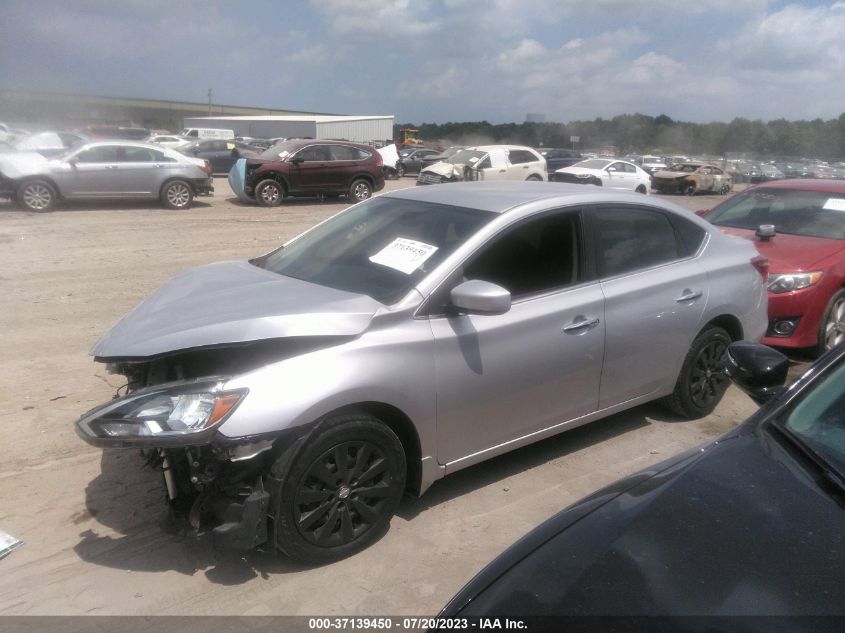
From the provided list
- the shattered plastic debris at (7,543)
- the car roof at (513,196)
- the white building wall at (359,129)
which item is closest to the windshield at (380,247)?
the car roof at (513,196)

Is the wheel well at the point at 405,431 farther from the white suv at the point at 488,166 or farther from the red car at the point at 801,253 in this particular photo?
the white suv at the point at 488,166

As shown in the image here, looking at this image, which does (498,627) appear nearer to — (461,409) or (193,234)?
(461,409)

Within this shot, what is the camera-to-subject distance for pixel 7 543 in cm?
347

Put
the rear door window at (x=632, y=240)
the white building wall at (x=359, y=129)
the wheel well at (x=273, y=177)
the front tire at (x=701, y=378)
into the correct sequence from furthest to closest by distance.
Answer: the white building wall at (x=359, y=129) → the wheel well at (x=273, y=177) → the front tire at (x=701, y=378) → the rear door window at (x=632, y=240)

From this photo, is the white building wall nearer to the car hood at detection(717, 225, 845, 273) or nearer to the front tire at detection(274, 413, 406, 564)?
the car hood at detection(717, 225, 845, 273)

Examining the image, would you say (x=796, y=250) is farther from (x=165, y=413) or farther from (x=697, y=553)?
(x=165, y=413)

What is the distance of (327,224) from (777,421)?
311 centimetres

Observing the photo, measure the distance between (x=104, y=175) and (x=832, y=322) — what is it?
1463cm

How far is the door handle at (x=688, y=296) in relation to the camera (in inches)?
181

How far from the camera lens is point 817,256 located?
21.5 ft

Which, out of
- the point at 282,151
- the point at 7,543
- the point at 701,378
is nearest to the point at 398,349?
the point at 7,543

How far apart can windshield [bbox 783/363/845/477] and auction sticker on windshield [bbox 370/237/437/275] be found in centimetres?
192

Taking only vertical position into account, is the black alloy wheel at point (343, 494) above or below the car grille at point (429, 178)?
above

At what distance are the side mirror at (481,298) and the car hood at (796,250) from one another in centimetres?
399
